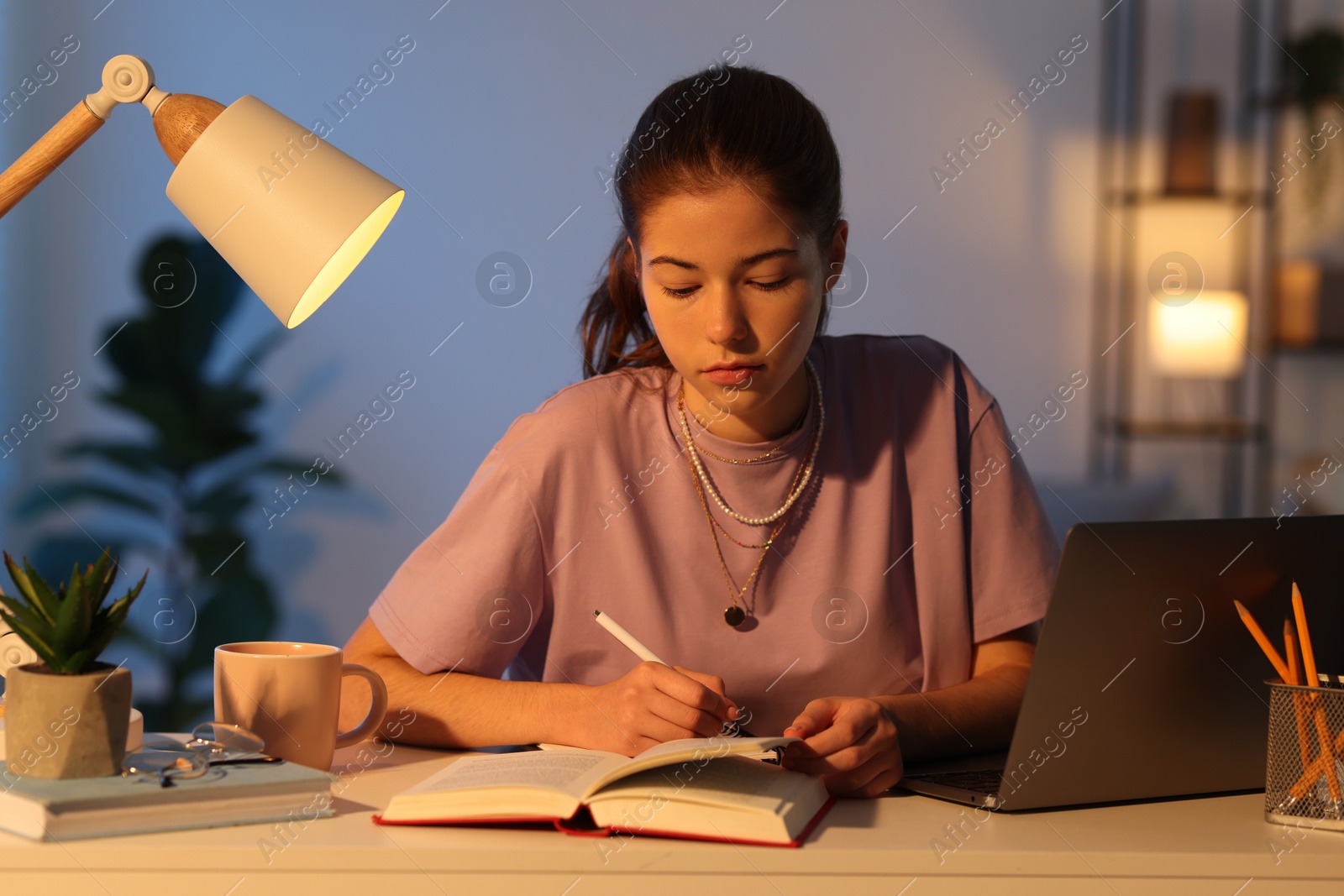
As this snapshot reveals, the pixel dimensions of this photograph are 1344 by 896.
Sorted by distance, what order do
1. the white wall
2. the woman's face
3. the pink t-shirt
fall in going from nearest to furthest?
the woman's face
the pink t-shirt
the white wall

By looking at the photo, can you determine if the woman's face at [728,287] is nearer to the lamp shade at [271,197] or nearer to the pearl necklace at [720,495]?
the pearl necklace at [720,495]

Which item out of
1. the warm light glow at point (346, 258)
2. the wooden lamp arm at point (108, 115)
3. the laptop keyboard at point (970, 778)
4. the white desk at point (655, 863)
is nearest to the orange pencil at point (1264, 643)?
the white desk at point (655, 863)

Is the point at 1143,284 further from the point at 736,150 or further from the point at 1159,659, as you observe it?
the point at 1159,659

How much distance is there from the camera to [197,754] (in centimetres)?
85

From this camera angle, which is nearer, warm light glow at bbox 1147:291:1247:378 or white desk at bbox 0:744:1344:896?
white desk at bbox 0:744:1344:896

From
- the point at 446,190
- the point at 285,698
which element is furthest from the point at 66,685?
the point at 446,190

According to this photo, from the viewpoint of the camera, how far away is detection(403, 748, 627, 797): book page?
0.83 meters

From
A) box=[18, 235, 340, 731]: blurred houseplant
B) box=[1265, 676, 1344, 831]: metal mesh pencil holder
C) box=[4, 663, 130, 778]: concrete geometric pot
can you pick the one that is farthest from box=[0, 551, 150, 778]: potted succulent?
box=[18, 235, 340, 731]: blurred houseplant

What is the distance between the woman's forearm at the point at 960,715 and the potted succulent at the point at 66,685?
24.7 inches

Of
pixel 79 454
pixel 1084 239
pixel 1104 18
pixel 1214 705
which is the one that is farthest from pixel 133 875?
pixel 1104 18

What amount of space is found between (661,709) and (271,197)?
0.50 m

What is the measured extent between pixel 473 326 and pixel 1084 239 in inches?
64.5

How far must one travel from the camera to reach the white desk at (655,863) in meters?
0.76

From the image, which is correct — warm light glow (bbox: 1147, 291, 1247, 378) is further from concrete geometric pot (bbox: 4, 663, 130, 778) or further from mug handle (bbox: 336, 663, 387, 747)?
concrete geometric pot (bbox: 4, 663, 130, 778)
